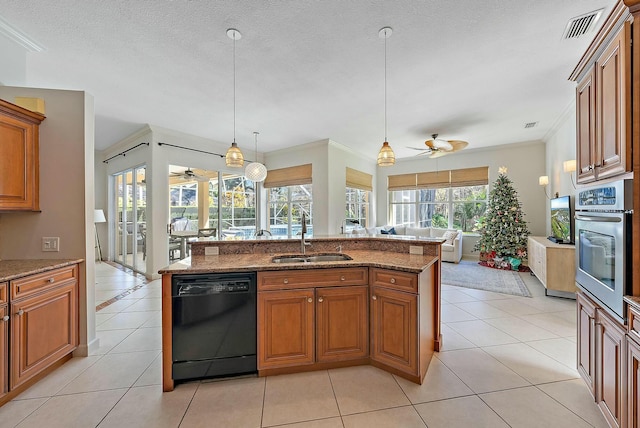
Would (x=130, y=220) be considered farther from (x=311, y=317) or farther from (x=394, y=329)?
(x=394, y=329)

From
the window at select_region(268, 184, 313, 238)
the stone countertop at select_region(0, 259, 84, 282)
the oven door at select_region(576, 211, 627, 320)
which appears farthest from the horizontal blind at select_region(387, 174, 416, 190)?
the stone countertop at select_region(0, 259, 84, 282)

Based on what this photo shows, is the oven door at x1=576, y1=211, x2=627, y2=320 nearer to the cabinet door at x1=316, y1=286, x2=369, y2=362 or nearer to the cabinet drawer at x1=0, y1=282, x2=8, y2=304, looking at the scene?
the cabinet door at x1=316, y1=286, x2=369, y2=362

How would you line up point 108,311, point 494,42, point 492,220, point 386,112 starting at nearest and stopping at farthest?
point 494,42
point 108,311
point 386,112
point 492,220

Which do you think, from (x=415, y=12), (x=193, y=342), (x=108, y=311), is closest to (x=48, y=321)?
(x=193, y=342)

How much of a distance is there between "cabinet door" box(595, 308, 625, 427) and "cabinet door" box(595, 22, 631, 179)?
0.86 metres

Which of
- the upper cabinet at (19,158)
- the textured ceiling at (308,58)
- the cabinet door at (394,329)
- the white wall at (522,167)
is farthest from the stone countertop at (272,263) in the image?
the white wall at (522,167)

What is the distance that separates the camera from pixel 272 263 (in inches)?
85.0

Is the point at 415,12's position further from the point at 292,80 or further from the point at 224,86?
the point at 224,86

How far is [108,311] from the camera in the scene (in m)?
3.45

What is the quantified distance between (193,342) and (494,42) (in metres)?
3.72

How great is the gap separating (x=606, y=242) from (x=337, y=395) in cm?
193

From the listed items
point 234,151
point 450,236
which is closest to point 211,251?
point 234,151

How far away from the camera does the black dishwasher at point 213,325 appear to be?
1949 millimetres

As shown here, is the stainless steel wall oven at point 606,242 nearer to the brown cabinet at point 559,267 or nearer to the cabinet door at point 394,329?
the cabinet door at point 394,329
